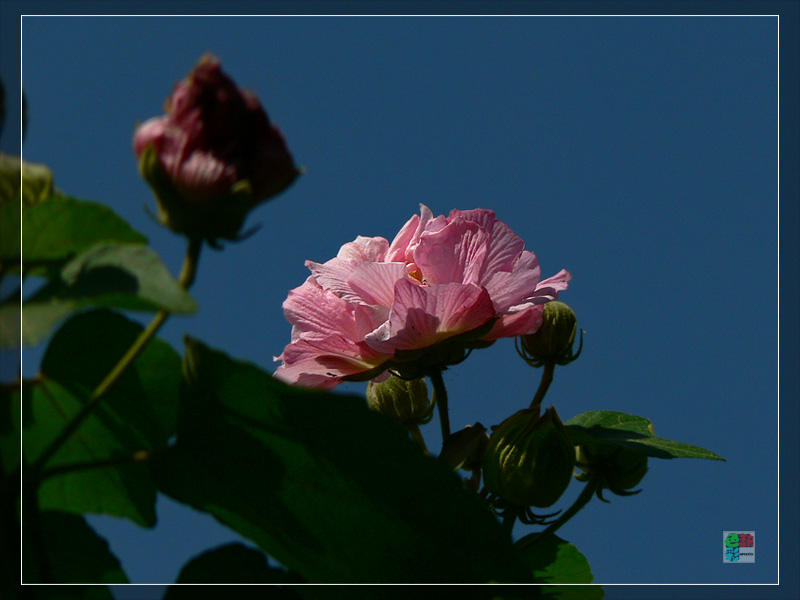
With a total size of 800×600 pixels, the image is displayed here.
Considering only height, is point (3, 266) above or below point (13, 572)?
above

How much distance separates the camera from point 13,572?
0.94ft

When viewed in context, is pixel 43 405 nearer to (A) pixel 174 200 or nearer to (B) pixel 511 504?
(A) pixel 174 200

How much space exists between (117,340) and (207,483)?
0.09 meters

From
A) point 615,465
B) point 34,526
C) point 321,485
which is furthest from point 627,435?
point 34,526

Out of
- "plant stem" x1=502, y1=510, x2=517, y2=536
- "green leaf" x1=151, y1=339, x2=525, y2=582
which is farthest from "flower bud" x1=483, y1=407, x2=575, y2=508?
"green leaf" x1=151, y1=339, x2=525, y2=582

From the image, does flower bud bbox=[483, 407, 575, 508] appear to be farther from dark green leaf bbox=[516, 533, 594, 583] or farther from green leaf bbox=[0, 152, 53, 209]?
green leaf bbox=[0, 152, 53, 209]

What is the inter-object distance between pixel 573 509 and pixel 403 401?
137 mm

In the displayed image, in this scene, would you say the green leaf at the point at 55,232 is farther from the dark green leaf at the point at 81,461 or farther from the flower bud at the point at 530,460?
the flower bud at the point at 530,460

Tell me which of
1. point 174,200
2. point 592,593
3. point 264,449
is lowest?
point 592,593

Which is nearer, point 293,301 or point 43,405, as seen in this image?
point 43,405

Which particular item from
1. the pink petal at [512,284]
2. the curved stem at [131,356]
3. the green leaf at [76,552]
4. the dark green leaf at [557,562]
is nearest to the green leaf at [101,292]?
the curved stem at [131,356]

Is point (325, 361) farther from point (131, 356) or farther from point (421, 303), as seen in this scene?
point (131, 356)

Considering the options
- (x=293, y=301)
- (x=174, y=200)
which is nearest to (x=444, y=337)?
(x=293, y=301)

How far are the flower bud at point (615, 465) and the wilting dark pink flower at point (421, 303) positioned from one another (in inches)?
4.6
